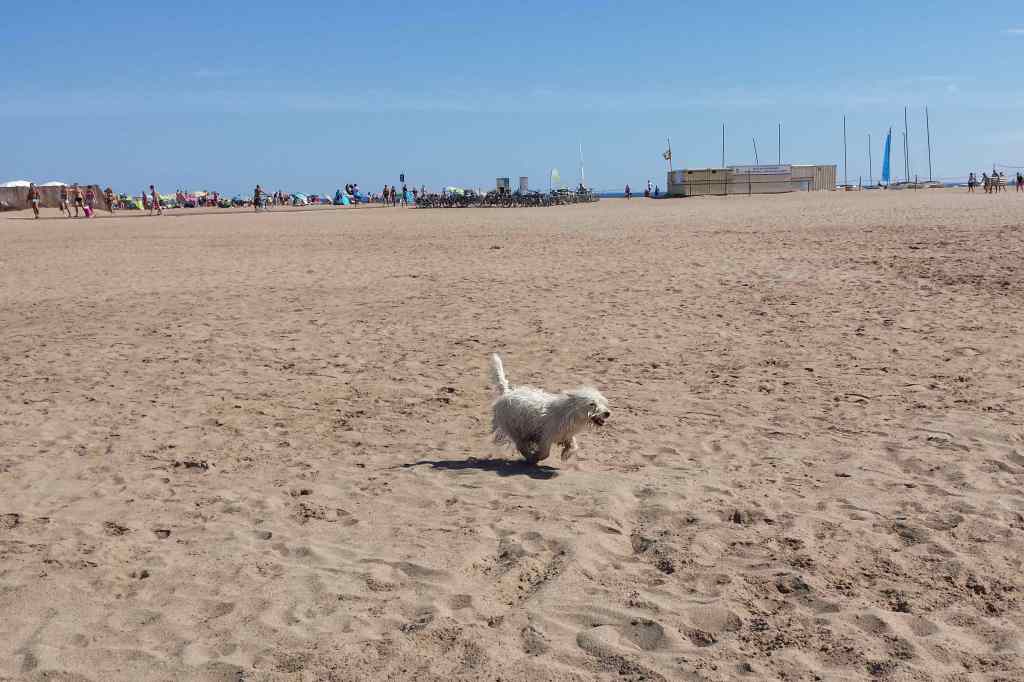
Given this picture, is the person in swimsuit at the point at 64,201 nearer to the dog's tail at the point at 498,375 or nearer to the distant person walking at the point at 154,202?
the distant person walking at the point at 154,202

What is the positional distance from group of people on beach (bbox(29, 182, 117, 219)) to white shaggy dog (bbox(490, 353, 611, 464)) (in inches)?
1730

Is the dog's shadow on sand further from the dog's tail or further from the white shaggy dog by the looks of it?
the dog's tail

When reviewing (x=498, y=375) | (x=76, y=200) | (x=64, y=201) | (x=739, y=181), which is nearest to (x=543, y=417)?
(x=498, y=375)

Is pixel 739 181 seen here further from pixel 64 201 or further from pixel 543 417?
pixel 543 417

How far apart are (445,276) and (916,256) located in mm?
8097

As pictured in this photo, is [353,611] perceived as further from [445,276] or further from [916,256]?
[916,256]

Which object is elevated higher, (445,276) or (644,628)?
(445,276)

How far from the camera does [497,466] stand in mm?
6469

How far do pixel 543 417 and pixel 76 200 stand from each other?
4611 cm

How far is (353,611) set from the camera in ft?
14.0

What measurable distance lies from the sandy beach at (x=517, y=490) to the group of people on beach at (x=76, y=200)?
35.6m

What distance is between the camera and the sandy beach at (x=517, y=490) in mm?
3963

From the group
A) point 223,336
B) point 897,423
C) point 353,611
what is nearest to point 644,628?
point 353,611

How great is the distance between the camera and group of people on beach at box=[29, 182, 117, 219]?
46.0 metres
